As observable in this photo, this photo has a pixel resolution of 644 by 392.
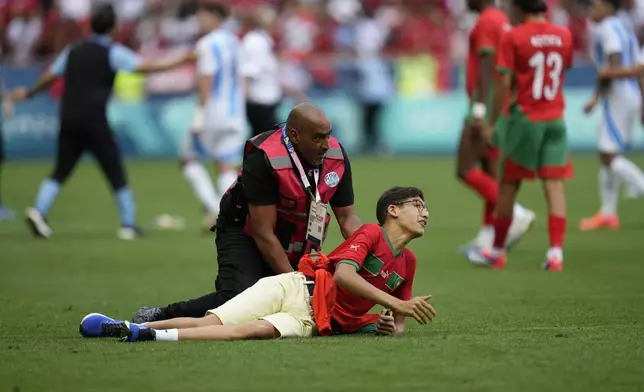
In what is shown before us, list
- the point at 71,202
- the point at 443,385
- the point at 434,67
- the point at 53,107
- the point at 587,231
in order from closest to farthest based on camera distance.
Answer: the point at 443,385 → the point at 587,231 → the point at 71,202 → the point at 53,107 → the point at 434,67

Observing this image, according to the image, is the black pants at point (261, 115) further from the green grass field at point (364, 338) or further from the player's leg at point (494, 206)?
the player's leg at point (494, 206)

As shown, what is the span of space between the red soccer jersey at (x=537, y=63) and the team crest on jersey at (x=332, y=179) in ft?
12.7

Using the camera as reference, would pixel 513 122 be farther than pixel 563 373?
Yes

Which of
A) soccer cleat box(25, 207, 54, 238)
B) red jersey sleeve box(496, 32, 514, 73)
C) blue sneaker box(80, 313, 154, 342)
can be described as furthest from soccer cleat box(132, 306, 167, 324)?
soccer cleat box(25, 207, 54, 238)

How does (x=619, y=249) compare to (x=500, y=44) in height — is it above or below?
below

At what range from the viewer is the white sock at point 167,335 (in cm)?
737

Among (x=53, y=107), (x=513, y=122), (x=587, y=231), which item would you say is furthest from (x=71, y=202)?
(x=513, y=122)

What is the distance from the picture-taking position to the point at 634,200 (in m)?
19.1

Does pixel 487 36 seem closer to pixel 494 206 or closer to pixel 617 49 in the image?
pixel 494 206

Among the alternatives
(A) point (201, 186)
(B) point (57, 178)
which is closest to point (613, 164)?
(A) point (201, 186)

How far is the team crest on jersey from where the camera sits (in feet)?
26.0

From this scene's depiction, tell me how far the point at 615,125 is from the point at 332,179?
332 inches

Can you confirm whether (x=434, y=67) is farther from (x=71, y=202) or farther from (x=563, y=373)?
(x=563, y=373)

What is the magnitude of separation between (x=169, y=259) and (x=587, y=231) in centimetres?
509
